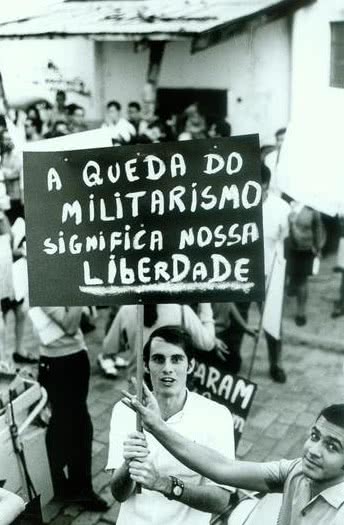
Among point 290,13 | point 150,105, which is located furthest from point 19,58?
point 150,105

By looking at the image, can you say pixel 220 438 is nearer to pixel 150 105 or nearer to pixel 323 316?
pixel 323 316

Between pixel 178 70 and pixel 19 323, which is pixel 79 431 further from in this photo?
pixel 178 70

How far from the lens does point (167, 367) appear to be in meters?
2.95

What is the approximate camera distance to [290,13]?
6.50m

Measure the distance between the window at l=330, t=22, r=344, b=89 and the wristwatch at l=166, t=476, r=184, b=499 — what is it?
103 inches

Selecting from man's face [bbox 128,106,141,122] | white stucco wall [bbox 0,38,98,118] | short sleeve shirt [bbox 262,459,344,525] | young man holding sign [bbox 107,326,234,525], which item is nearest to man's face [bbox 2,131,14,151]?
white stucco wall [bbox 0,38,98,118]

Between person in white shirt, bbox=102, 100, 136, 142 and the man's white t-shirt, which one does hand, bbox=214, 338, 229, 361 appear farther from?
person in white shirt, bbox=102, 100, 136, 142

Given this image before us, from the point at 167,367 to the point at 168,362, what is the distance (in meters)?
0.03

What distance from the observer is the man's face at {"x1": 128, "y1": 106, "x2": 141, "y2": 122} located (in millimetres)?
10609

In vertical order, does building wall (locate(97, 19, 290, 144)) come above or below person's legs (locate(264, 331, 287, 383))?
above

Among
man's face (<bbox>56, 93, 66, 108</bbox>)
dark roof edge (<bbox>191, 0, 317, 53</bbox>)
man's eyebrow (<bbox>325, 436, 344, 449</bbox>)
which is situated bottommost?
man's eyebrow (<bbox>325, 436, 344, 449</bbox>)

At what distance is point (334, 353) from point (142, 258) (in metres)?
4.57

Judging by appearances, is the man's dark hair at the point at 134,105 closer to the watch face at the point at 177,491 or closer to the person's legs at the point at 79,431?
the person's legs at the point at 79,431

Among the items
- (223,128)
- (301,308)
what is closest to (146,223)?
(301,308)
